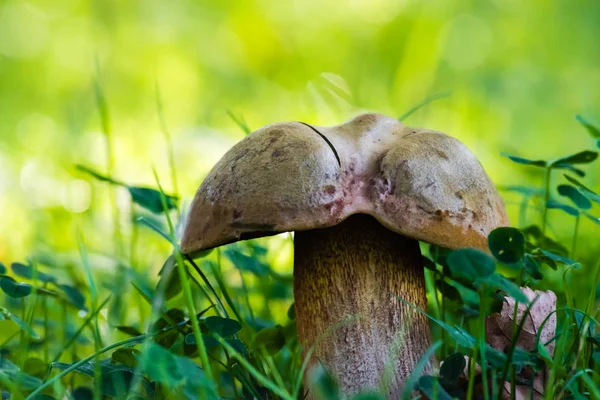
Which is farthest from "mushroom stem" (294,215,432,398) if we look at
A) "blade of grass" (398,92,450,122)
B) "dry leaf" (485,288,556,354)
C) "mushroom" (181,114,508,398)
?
"blade of grass" (398,92,450,122)

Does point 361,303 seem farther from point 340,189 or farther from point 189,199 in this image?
point 189,199

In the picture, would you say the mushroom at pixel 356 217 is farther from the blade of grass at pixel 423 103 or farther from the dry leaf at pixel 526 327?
the blade of grass at pixel 423 103

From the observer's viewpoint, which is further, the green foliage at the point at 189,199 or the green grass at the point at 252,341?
the green foliage at the point at 189,199

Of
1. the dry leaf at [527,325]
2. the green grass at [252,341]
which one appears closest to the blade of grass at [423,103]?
the green grass at [252,341]

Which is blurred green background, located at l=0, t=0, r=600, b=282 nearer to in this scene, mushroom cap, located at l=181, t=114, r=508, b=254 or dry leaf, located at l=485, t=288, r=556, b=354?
mushroom cap, located at l=181, t=114, r=508, b=254

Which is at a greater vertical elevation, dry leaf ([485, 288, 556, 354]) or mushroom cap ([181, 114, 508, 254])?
mushroom cap ([181, 114, 508, 254])

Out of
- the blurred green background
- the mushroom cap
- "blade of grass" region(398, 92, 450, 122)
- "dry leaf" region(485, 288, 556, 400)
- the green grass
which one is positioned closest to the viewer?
the green grass

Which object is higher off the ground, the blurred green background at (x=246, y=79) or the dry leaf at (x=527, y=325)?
the blurred green background at (x=246, y=79)

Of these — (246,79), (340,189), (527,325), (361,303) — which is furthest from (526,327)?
(246,79)
